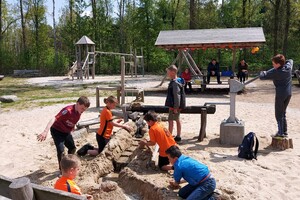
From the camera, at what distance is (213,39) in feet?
50.5

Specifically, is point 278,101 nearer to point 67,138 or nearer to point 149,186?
point 149,186

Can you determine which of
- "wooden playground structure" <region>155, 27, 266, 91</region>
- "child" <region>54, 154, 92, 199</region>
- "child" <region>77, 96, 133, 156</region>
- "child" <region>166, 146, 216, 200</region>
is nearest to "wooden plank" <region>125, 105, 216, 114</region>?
"child" <region>77, 96, 133, 156</region>

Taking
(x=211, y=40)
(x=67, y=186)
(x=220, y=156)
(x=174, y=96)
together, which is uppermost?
(x=211, y=40)

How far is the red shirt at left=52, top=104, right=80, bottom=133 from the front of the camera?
509 centimetres

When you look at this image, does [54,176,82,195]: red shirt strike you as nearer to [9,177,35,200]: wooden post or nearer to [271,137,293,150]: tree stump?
[9,177,35,200]: wooden post

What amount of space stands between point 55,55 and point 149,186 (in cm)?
3373

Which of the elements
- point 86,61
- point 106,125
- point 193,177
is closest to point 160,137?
point 193,177

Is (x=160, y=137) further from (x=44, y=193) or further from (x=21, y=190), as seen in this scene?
(x=21, y=190)

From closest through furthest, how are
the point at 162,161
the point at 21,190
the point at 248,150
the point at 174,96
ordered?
the point at 21,190 → the point at 162,161 → the point at 248,150 → the point at 174,96

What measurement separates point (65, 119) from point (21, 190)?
9.42 ft

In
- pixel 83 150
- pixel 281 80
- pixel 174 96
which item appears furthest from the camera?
pixel 174 96

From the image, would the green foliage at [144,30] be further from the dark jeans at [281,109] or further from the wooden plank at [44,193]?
the wooden plank at [44,193]

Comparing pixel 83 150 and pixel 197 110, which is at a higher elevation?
pixel 197 110

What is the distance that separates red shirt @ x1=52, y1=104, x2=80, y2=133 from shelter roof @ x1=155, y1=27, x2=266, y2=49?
35.2 ft
